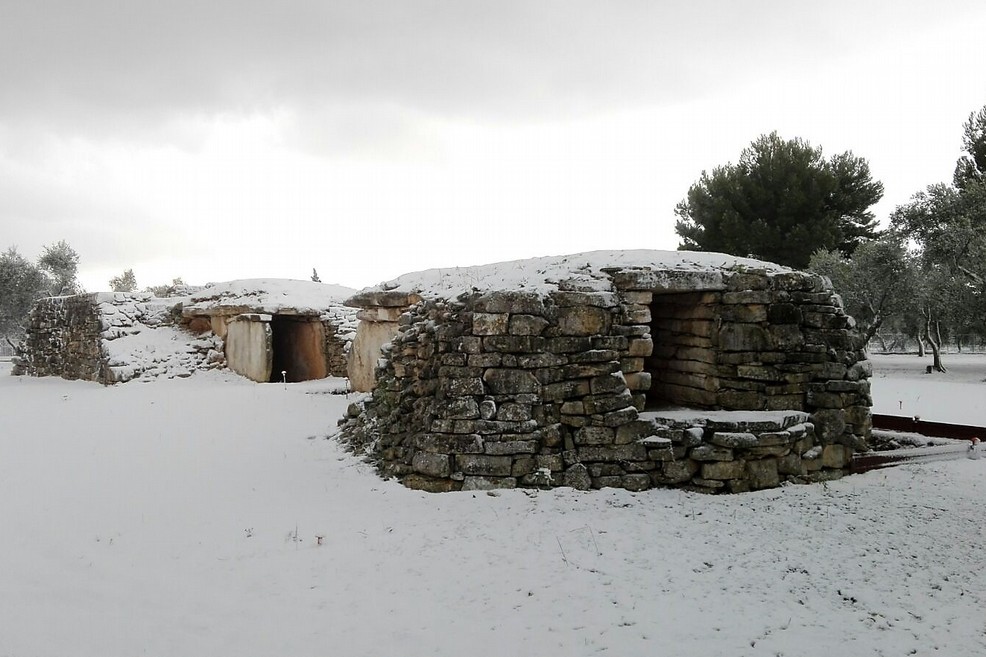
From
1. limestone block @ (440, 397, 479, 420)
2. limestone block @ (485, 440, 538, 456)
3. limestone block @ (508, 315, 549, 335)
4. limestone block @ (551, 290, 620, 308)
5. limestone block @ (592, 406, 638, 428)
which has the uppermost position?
limestone block @ (551, 290, 620, 308)

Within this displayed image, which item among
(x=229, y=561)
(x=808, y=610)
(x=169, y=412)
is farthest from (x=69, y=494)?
(x=808, y=610)

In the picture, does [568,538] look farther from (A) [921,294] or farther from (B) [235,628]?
(A) [921,294]

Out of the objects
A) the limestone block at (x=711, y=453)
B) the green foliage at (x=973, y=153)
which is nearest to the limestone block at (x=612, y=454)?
the limestone block at (x=711, y=453)

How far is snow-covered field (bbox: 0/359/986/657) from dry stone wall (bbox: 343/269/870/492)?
291 millimetres

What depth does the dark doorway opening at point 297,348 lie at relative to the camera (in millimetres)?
14195

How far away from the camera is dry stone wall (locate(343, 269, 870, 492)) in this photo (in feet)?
18.6

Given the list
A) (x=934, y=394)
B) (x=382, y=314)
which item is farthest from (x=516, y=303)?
(x=934, y=394)

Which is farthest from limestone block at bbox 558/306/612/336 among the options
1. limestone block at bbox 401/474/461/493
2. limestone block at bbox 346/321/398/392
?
limestone block at bbox 346/321/398/392

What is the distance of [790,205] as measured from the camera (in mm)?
21141

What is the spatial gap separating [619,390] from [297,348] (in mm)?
11109

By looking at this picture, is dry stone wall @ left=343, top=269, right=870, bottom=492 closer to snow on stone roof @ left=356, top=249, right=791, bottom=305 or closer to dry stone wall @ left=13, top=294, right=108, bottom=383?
snow on stone roof @ left=356, top=249, right=791, bottom=305

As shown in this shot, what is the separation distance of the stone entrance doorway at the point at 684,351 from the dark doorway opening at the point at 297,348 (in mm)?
9097

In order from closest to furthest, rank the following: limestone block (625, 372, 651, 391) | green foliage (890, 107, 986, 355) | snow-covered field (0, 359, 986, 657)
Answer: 1. snow-covered field (0, 359, 986, 657)
2. limestone block (625, 372, 651, 391)
3. green foliage (890, 107, 986, 355)

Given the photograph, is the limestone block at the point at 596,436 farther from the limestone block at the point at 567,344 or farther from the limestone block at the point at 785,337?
the limestone block at the point at 785,337
